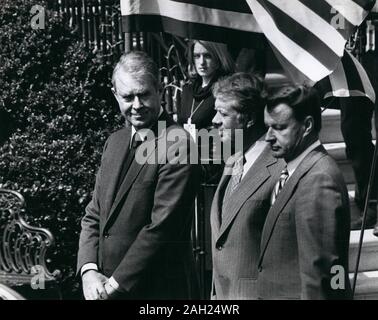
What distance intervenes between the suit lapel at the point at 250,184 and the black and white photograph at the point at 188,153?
0.01 metres

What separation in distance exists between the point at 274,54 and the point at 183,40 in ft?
2.58

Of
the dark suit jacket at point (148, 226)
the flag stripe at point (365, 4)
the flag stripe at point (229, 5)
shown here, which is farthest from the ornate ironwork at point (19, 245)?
the flag stripe at point (365, 4)

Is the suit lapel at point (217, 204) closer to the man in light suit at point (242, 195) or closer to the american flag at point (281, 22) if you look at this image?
the man in light suit at point (242, 195)

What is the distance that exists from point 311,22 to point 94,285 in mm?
2208

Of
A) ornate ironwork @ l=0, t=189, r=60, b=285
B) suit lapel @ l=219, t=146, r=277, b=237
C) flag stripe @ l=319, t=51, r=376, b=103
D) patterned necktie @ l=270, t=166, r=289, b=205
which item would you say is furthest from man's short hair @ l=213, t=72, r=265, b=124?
ornate ironwork @ l=0, t=189, r=60, b=285

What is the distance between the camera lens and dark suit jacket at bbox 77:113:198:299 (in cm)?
632

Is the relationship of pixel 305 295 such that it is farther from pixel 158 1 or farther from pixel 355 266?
pixel 158 1

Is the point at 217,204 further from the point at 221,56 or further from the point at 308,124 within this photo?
the point at 221,56

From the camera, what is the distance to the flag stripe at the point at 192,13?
682cm

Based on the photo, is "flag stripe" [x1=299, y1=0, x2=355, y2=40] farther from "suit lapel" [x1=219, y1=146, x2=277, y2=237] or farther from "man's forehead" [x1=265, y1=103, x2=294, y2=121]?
"suit lapel" [x1=219, y1=146, x2=277, y2=237]

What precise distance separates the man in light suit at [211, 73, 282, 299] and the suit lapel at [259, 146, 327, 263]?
0.24 ft
